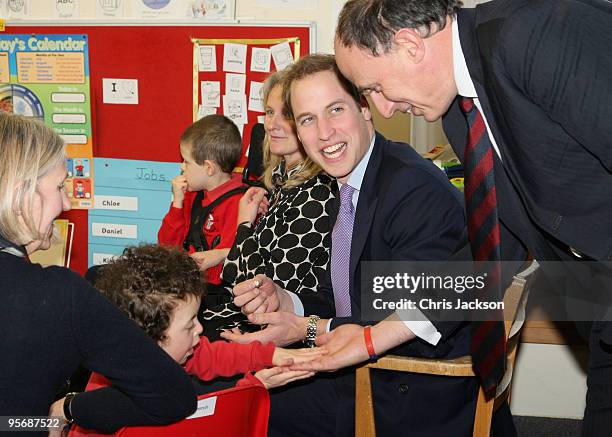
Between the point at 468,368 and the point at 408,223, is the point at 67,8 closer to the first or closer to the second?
the point at 408,223

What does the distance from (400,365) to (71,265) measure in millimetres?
2894

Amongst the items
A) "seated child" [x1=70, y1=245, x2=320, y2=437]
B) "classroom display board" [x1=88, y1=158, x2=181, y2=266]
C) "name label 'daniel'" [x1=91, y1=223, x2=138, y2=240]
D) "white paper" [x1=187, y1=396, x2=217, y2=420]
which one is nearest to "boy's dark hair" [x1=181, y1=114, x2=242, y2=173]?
"classroom display board" [x1=88, y1=158, x2=181, y2=266]

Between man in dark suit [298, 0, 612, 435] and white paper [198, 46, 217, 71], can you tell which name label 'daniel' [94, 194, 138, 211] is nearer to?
white paper [198, 46, 217, 71]

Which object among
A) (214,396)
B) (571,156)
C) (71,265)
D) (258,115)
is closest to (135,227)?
(71,265)

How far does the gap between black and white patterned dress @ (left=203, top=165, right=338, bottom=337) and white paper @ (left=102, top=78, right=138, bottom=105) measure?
71.6 inches

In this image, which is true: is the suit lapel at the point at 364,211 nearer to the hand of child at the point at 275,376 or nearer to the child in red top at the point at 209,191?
the hand of child at the point at 275,376

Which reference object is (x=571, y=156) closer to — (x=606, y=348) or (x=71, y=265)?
(x=606, y=348)

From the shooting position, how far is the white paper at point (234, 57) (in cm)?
396

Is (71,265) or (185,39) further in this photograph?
(71,265)

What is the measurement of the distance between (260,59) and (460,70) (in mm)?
2514

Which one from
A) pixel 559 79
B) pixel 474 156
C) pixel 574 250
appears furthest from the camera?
pixel 474 156

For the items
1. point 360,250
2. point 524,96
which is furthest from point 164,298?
point 524,96

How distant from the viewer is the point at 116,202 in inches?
165

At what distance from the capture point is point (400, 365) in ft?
6.23
